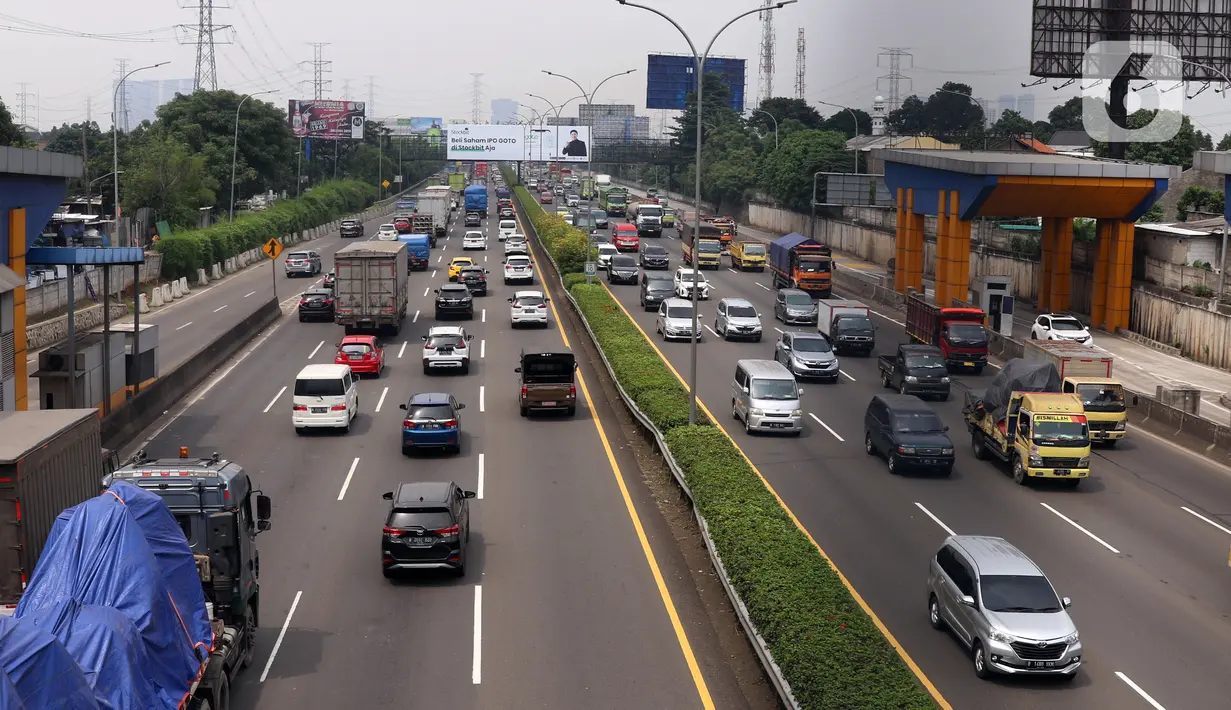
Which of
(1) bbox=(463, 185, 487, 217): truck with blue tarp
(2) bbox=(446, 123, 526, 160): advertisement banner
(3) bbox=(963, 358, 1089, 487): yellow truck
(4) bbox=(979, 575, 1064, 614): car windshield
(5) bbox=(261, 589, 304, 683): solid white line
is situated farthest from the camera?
(2) bbox=(446, 123, 526, 160): advertisement banner

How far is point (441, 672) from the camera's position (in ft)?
59.6

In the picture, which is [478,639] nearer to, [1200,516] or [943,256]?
[1200,516]

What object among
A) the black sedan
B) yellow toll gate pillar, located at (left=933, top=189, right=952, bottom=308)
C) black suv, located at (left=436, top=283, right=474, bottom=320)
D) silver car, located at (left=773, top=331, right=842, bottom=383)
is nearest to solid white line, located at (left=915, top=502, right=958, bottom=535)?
silver car, located at (left=773, top=331, right=842, bottom=383)

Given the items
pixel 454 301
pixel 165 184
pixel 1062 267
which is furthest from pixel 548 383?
pixel 165 184

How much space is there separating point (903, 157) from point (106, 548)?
2185 inches

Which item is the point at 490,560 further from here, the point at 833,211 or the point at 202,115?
the point at 202,115

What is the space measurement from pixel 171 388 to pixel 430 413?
36.6ft

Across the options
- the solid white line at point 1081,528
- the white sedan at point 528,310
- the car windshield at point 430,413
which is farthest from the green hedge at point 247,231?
the solid white line at point 1081,528

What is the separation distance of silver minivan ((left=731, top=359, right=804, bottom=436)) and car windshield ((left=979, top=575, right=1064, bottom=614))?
15447 millimetres

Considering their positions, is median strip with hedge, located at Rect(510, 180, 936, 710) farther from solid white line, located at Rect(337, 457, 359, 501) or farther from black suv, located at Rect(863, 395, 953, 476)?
solid white line, located at Rect(337, 457, 359, 501)

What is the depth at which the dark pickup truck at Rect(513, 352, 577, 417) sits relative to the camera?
36.4m

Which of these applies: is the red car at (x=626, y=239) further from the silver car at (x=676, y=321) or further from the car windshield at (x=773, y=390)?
the car windshield at (x=773, y=390)

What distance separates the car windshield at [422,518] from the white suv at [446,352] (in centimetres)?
2109

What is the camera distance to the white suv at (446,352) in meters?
A: 42.9
